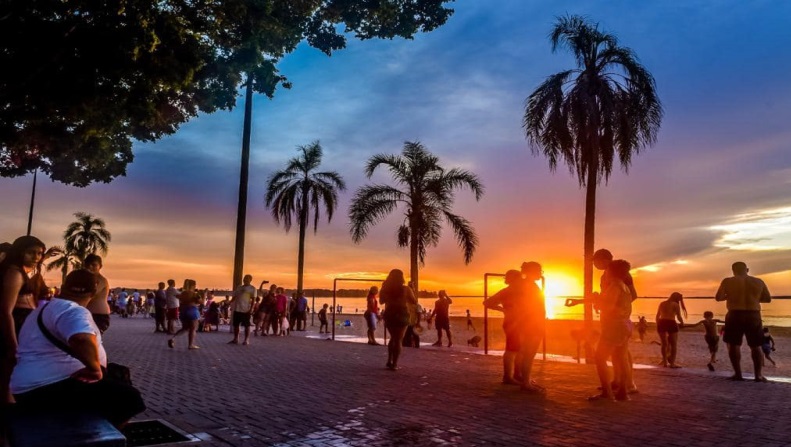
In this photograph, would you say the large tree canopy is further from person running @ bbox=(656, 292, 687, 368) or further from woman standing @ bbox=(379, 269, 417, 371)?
person running @ bbox=(656, 292, 687, 368)

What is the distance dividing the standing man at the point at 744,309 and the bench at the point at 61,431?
10374 mm

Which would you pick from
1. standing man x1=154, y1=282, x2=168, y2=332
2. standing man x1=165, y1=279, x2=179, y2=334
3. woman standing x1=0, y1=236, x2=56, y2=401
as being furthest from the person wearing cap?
standing man x1=154, y1=282, x2=168, y2=332

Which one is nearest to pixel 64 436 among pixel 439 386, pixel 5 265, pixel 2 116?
pixel 5 265

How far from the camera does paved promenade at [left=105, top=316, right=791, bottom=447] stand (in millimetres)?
5609

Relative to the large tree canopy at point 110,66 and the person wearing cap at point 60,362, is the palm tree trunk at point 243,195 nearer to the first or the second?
the large tree canopy at point 110,66

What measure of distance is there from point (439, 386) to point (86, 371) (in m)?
6.36

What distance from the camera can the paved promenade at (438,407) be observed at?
5.61 meters

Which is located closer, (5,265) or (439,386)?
(5,265)

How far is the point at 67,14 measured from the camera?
1159cm

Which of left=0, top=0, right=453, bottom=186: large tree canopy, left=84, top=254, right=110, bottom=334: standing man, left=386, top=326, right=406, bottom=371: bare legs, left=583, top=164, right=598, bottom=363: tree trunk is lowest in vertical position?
left=386, top=326, right=406, bottom=371: bare legs

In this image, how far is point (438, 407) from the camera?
7195 mm

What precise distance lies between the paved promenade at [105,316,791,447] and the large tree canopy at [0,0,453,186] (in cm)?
572

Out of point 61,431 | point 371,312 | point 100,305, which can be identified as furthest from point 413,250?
point 61,431

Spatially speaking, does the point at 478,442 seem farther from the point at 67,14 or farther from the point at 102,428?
the point at 67,14
